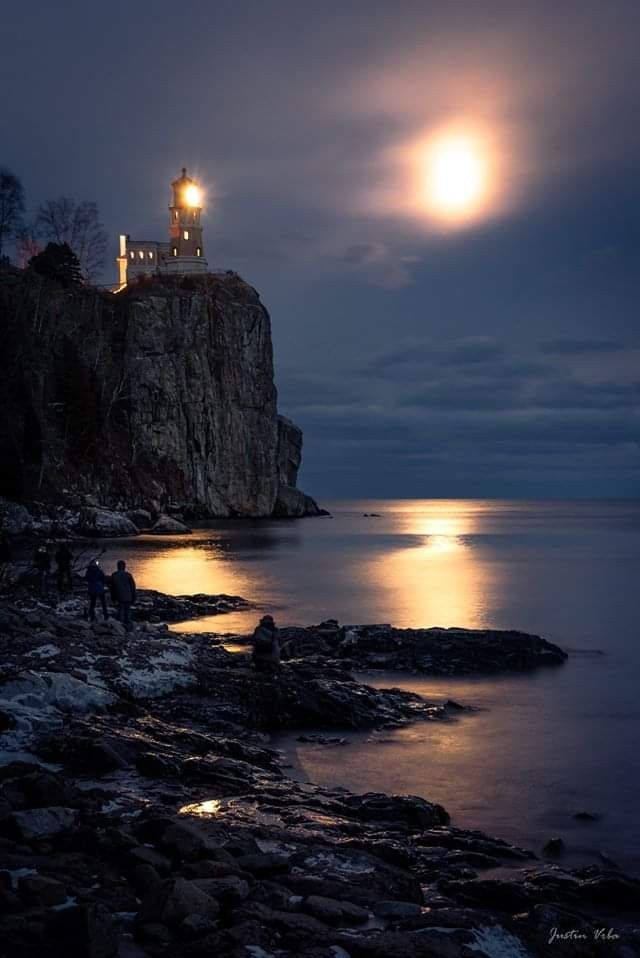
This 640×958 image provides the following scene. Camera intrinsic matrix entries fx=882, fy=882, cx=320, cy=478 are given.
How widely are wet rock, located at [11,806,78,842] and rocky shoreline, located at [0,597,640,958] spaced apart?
0.06 ft

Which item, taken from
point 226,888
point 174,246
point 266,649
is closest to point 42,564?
point 266,649

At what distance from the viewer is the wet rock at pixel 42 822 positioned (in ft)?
30.1

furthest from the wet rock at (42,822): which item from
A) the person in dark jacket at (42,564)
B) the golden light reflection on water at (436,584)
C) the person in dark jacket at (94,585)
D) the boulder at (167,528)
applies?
the boulder at (167,528)

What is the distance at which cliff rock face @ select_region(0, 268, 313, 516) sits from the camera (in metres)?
91.1

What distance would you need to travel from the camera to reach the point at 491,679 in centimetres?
2586

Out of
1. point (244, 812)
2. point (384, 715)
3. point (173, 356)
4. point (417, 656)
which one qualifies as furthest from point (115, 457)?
point (244, 812)

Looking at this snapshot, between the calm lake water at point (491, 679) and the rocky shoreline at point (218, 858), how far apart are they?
3.85 ft

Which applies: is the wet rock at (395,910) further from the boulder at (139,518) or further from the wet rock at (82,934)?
the boulder at (139,518)

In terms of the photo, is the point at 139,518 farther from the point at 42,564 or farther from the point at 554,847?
the point at 554,847

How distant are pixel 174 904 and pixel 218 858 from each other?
4.99 feet

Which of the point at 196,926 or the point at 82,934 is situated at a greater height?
the point at 82,934

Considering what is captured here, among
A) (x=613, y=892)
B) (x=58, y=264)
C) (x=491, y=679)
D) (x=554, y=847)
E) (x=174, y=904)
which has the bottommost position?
(x=491, y=679)

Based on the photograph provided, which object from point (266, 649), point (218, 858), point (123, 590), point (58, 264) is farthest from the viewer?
point (58, 264)

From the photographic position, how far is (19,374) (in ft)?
262
